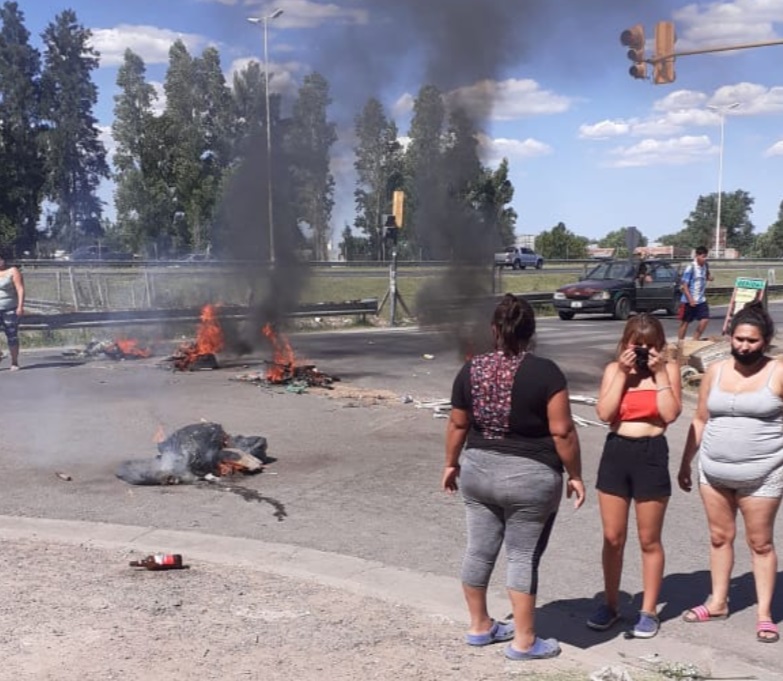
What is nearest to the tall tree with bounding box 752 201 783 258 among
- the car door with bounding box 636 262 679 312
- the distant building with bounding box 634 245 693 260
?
the distant building with bounding box 634 245 693 260

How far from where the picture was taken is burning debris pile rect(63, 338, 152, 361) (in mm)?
15258

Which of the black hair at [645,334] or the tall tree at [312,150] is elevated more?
the tall tree at [312,150]

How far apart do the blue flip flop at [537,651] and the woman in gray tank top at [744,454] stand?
0.88 m

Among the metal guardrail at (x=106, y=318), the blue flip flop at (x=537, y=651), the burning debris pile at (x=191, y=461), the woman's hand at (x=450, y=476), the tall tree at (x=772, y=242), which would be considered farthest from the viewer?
the tall tree at (x=772, y=242)

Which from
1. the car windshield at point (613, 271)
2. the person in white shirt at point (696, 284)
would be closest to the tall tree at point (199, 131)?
the person in white shirt at point (696, 284)

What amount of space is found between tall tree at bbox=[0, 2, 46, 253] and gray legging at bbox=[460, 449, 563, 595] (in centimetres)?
1237

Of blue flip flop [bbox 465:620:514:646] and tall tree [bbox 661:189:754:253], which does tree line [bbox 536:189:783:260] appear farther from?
blue flip flop [bbox 465:620:514:646]

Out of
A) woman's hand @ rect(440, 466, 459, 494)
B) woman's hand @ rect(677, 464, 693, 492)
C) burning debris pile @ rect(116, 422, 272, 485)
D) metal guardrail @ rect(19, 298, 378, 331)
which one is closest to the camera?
woman's hand @ rect(440, 466, 459, 494)

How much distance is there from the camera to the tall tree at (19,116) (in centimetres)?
1441

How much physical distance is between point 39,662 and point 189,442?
3.63 metres

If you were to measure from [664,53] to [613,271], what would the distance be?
38.0ft

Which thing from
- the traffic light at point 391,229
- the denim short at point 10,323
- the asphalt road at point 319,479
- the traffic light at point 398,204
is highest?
the traffic light at point 398,204

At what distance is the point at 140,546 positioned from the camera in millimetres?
5723

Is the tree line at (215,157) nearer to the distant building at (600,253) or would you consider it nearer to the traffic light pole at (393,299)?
the traffic light pole at (393,299)
